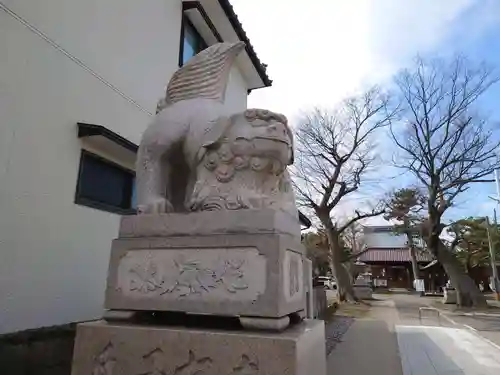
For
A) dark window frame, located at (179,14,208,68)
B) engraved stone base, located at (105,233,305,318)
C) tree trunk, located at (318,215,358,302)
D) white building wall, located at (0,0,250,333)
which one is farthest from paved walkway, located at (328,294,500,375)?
tree trunk, located at (318,215,358,302)

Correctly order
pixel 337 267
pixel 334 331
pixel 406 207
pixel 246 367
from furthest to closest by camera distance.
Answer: pixel 406 207 → pixel 337 267 → pixel 334 331 → pixel 246 367

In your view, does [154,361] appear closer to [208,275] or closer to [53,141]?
[208,275]

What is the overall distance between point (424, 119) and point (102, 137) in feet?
A: 52.0

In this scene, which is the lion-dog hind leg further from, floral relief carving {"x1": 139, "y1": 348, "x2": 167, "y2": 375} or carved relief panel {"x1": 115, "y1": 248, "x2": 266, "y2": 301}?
floral relief carving {"x1": 139, "y1": 348, "x2": 167, "y2": 375}

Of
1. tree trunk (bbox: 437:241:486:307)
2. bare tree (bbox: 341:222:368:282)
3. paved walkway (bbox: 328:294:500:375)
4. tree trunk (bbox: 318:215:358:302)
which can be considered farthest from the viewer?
bare tree (bbox: 341:222:368:282)

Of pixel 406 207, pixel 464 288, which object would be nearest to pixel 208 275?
pixel 464 288

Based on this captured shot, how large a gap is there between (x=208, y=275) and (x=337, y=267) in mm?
16985

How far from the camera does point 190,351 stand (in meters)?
1.58

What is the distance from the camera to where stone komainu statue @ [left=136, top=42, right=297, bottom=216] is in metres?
1.90

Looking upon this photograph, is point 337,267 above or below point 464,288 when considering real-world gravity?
above

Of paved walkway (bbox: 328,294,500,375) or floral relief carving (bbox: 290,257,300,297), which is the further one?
paved walkway (bbox: 328,294,500,375)

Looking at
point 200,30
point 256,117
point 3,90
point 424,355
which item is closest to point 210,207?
point 256,117

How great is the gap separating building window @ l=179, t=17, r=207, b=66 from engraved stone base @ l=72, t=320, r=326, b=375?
5.91 meters

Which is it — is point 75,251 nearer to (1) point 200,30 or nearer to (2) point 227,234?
(2) point 227,234
